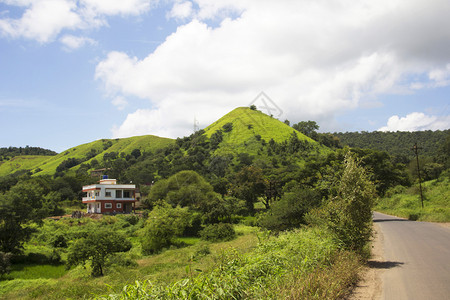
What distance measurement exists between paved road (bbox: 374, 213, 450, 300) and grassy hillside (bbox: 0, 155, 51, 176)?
153576 millimetres

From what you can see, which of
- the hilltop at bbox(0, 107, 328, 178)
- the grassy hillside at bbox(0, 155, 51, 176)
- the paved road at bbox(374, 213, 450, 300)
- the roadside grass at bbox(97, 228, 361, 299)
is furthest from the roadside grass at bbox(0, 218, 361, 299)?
the grassy hillside at bbox(0, 155, 51, 176)

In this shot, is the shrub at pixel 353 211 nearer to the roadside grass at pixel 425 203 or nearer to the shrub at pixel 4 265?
the roadside grass at pixel 425 203

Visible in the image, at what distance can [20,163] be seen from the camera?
5846 inches

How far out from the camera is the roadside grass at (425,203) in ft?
99.6

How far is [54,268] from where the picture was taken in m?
25.1

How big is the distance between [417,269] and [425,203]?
103 ft

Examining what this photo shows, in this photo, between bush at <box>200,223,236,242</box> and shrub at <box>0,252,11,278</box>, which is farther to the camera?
bush at <box>200,223,236,242</box>

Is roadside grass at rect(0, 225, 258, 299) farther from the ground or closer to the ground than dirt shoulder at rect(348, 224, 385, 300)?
closer to the ground

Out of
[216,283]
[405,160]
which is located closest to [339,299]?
[216,283]

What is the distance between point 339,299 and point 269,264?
1907mm

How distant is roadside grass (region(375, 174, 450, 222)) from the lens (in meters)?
30.4

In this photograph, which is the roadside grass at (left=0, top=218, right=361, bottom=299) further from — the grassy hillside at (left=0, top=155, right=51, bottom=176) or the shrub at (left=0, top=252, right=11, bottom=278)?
the grassy hillside at (left=0, top=155, right=51, bottom=176)

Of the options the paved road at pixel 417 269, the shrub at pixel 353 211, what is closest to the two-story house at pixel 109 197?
the paved road at pixel 417 269

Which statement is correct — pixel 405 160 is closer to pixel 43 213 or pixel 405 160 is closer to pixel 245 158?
pixel 245 158
